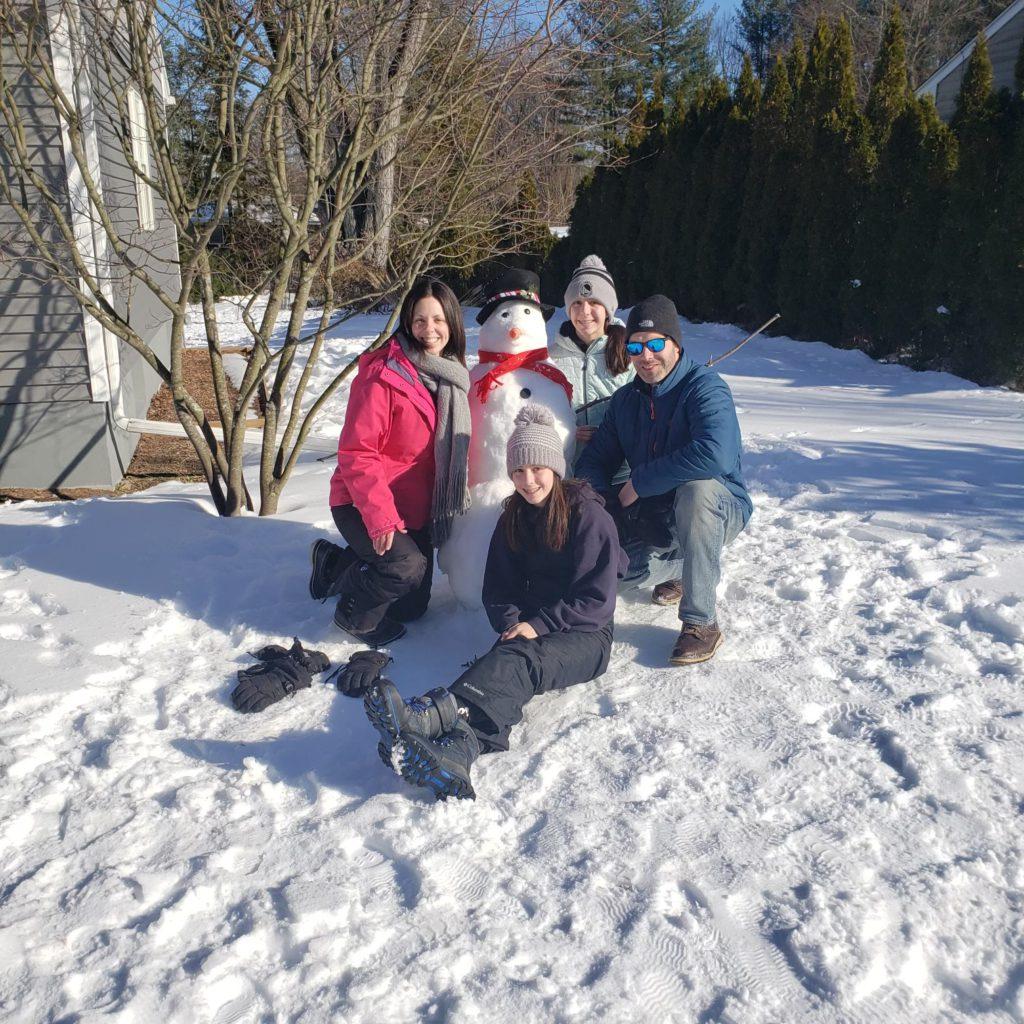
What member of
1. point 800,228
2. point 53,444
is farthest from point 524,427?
point 800,228

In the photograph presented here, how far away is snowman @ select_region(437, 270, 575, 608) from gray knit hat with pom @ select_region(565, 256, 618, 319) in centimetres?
34

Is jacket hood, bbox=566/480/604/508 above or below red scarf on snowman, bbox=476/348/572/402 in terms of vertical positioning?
below

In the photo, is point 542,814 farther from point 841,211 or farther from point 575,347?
point 841,211

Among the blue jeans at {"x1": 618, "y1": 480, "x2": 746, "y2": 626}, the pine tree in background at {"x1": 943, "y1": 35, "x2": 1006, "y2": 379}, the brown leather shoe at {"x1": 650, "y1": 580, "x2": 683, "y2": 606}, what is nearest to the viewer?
the blue jeans at {"x1": 618, "y1": 480, "x2": 746, "y2": 626}

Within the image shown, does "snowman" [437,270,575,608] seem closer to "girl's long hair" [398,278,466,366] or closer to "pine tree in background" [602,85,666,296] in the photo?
"girl's long hair" [398,278,466,366]

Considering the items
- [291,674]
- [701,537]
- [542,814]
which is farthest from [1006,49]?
[542,814]

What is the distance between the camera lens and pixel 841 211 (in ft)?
34.0

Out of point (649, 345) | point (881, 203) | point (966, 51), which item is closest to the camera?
point (649, 345)

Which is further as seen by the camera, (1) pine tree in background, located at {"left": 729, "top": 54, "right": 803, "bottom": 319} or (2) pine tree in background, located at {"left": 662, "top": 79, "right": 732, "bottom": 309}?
(2) pine tree in background, located at {"left": 662, "top": 79, "right": 732, "bottom": 309}

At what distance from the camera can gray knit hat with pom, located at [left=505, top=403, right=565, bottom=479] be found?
327 cm

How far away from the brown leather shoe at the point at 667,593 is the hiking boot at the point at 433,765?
145 cm

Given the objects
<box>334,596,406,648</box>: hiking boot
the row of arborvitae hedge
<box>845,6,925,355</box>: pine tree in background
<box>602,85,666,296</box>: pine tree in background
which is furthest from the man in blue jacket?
<box>602,85,666,296</box>: pine tree in background

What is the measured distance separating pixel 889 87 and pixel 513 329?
8.19 meters

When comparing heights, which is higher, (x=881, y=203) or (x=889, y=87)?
(x=889, y=87)
